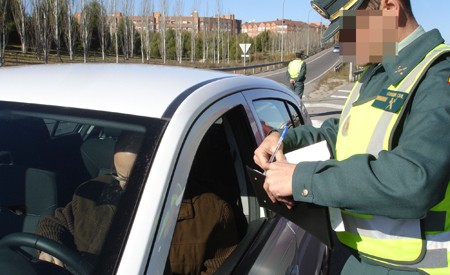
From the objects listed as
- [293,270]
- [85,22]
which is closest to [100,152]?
[293,270]

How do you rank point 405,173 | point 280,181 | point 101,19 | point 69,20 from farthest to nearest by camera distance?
point 101,19 < point 69,20 < point 280,181 < point 405,173

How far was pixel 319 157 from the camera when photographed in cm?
156

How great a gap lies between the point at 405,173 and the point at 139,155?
0.82 meters

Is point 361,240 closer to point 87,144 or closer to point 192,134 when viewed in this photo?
point 192,134

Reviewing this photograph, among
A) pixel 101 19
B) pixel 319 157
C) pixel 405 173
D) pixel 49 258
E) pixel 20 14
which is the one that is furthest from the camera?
pixel 101 19

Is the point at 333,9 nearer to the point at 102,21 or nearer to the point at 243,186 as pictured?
the point at 243,186

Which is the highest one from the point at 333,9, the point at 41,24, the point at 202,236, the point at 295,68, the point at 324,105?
the point at 41,24

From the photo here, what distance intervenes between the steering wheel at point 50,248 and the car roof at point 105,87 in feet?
1.63

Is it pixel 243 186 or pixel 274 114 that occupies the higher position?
pixel 274 114

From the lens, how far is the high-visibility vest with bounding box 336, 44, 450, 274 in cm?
133

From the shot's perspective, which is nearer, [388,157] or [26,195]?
[388,157]

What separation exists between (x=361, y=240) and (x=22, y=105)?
1392 mm

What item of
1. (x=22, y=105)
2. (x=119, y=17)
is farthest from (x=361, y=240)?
(x=119, y=17)

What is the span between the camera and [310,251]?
2.50 m
